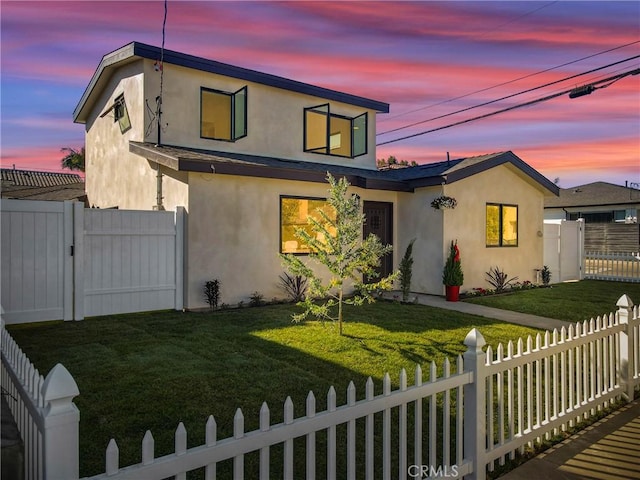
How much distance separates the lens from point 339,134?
16625 millimetres

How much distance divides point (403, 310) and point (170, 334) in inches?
205

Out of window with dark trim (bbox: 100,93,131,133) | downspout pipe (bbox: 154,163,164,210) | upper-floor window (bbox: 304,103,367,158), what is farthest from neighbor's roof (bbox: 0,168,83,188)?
downspout pipe (bbox: 154,163,164,210)

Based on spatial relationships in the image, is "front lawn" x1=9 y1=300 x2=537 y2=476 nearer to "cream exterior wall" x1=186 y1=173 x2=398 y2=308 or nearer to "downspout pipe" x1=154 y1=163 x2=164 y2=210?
"cream exterior wall" x1=186 y1=173 x2=398 y2=308

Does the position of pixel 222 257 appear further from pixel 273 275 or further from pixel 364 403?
pixel 364 403

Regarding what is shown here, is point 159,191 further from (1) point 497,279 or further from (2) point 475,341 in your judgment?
(1) point 497,279

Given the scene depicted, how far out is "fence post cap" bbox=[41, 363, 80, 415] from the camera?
196 centimetres

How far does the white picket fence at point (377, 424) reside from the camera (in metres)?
1.99

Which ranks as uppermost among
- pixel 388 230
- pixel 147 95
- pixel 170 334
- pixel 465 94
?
pixel 465 94

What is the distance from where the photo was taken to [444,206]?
42.0 feet

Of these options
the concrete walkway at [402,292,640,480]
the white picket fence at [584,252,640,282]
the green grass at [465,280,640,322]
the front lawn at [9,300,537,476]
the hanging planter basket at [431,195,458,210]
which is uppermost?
the hanging planter basket at [431,195,458,210]

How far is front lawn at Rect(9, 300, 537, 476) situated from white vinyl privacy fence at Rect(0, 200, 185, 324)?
1.43 ft

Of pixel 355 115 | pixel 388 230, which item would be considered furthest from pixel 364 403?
pixel 355 115

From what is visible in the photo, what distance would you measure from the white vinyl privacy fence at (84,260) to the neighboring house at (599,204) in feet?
102

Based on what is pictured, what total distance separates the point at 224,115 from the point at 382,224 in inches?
232
